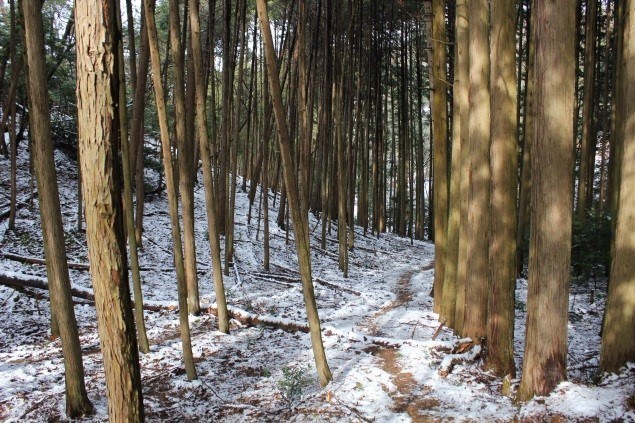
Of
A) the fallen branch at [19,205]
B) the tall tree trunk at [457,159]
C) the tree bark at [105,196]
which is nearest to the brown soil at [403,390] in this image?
the tall tree trunk at [457,159]

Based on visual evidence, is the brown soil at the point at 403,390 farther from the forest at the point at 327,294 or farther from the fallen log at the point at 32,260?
the fallen log at the point at 32,260

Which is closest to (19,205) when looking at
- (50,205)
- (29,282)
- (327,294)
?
(29,282)

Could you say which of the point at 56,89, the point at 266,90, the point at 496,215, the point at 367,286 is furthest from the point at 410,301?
the point at 56,89

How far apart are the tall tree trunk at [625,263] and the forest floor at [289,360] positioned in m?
0.17

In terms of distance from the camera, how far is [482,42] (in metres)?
5.93

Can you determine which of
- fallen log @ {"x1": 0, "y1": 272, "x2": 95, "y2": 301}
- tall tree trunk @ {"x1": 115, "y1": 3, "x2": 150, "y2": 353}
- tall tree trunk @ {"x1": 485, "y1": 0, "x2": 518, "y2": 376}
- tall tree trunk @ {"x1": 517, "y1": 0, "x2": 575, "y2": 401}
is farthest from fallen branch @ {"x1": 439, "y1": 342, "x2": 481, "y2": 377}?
fallen log @ {"x1": 0, "y1": 272, "x2": 95, "y2": 301}

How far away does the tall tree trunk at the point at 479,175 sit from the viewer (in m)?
5.92

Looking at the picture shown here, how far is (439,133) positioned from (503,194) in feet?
9.09

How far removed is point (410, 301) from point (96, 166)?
8256 mm

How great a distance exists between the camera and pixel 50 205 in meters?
4.31

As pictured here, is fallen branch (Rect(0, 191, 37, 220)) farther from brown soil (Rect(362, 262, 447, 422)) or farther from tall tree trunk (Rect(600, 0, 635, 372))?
tall tree trunk (Rect(600, 0, 635, 372))

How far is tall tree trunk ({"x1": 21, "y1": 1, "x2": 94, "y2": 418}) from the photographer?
407 centimetres

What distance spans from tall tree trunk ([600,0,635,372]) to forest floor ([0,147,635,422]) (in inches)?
6.7

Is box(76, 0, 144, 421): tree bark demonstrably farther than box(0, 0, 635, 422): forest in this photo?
No
